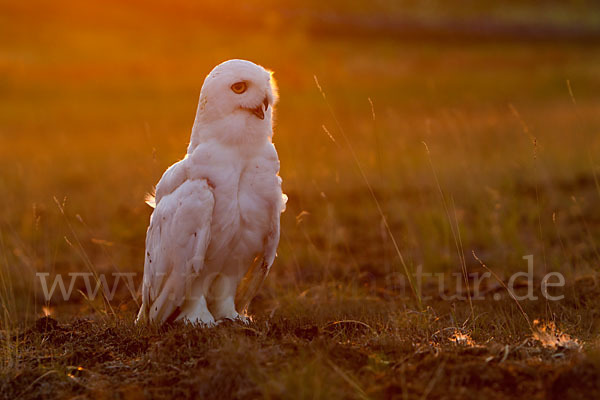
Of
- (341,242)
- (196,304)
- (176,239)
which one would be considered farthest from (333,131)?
(176,239)

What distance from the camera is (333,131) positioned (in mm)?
16219

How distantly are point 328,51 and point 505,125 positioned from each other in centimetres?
2183

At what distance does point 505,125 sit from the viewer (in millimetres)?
16266

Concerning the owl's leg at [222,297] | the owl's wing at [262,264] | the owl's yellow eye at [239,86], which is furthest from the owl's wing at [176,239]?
the owl's yellow eye at [239,86]

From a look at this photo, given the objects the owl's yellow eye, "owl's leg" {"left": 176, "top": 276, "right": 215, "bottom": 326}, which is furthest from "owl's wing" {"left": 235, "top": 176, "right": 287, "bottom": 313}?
the owl's yellow eye

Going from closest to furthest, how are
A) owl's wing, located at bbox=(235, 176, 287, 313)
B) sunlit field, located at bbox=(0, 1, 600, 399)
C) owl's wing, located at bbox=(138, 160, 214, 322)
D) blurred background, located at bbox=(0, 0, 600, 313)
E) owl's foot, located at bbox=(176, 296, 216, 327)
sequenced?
1. sunlit field, located at bbox=(0, 1, 600, 399)
2. owl's wing, located at bbox=(138, 160, 214, 322)
3. owl's foot, located at bbox=(176, 296, 216, 327)
4. owl's wing, located at bbox=(235, 176, 287, 313)
5. blurred background, located at bbox=(0, 0, 600, 313)

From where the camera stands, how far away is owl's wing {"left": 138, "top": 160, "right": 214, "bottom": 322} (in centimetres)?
480

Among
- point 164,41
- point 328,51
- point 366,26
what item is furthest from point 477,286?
point 366,26

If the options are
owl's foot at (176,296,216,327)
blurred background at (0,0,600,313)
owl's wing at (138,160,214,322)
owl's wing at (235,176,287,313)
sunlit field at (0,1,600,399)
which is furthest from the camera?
blurred background at (0,0,600,313)

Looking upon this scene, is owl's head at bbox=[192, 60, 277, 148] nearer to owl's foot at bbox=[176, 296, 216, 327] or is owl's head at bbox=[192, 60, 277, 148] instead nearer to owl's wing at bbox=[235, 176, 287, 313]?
owl's wing at bbox=[235, 176, 287, 313]

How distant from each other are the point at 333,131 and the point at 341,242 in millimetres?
7655

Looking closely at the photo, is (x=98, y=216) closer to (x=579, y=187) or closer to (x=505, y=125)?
(x=579, y=187)

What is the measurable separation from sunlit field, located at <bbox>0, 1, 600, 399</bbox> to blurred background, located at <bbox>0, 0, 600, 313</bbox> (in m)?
0.07

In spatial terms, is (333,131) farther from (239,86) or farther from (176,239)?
(176,239)
